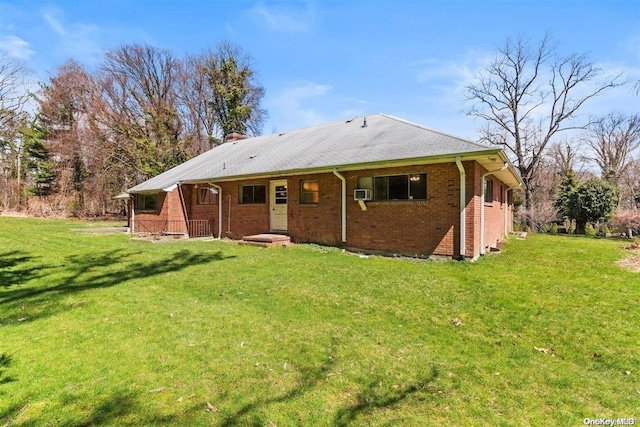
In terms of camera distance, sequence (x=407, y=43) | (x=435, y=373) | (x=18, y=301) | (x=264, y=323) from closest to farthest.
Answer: (x=435, y=373), (x=264, y=323), (x=18, y=301), (x=407, y=43)

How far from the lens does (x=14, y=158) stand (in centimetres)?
3148

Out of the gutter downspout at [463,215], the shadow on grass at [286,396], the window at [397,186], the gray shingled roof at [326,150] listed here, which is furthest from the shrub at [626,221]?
the shadow on grass at [286,396]

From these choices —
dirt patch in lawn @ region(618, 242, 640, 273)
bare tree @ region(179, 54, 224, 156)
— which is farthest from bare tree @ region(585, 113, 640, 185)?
bare tree @ region(179, 54, 224, 156)

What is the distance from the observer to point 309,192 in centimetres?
1216

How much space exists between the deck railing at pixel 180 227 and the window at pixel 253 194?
7.65ft

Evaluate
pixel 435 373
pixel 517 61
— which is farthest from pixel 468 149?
pixel 517 61

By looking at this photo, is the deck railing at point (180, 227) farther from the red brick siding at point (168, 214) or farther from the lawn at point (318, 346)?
the lawn at point (318, 346)

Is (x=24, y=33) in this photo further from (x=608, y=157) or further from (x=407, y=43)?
(x=608, y=157)

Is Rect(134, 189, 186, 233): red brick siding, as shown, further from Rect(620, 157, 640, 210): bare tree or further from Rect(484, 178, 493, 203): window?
Rect(620, 157, 640, 210): bare tree

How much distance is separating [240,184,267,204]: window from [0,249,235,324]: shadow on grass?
3779 millimetres

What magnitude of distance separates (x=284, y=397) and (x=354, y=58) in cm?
1382

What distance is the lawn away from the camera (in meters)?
2.87

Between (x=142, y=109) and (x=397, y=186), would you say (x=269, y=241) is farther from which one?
(x=142, y=109)

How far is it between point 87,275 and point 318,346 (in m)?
6.19
